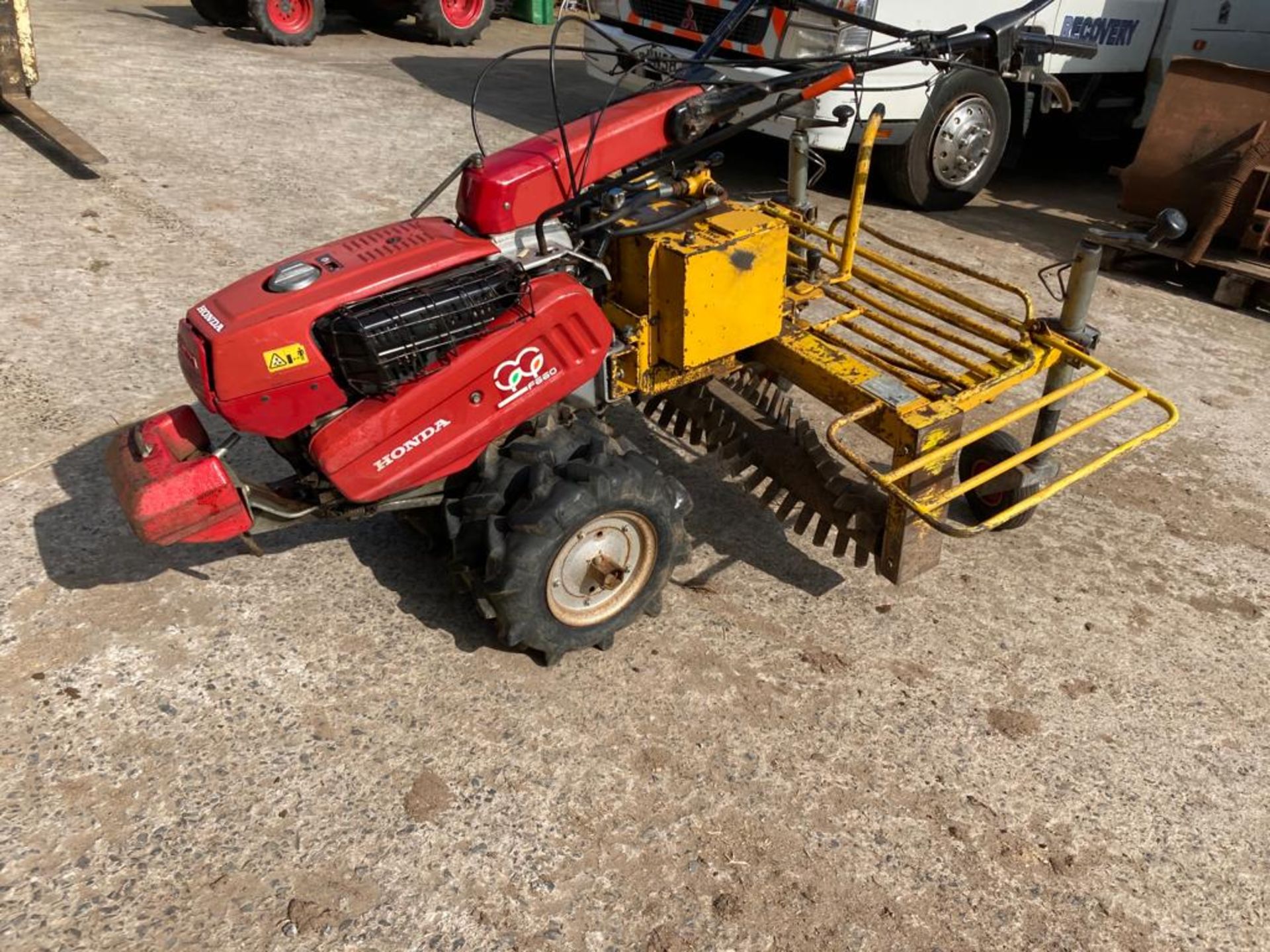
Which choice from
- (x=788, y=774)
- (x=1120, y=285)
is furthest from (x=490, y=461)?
(x=1120, y=285)

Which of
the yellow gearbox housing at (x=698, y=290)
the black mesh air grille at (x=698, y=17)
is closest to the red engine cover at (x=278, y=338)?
→ the yellow gearbox housing at (x=698, y=290)

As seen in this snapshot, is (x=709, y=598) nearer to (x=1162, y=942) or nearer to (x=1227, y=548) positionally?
(x=1162, y=942)

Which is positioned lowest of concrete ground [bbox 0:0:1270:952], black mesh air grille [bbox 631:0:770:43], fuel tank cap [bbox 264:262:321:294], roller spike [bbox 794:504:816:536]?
concrete ground [bbox 0:0:1270:952]

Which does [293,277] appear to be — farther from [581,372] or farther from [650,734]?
[650,734]

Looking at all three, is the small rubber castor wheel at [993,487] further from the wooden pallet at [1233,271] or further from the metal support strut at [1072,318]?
the wooden pallet at [1233,271]

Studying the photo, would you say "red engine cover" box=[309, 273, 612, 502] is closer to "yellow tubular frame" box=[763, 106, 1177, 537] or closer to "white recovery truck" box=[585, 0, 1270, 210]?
"yellow tubular frame" box=[763, 106, 1177, 537]

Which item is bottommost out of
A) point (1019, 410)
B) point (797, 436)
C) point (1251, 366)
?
point (1251, 366)

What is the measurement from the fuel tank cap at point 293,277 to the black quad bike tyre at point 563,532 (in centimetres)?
68

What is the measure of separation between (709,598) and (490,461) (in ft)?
2.95

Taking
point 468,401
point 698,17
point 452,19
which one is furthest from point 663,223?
point 452,19

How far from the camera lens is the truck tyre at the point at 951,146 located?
659cm

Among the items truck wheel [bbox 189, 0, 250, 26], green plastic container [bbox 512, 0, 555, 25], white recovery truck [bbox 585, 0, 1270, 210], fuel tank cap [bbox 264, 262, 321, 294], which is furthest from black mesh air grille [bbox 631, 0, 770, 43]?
green plastic container [bbox 512, 0, 555, 25]

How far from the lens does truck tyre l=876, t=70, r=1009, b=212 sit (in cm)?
659

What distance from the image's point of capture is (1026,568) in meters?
3.58
